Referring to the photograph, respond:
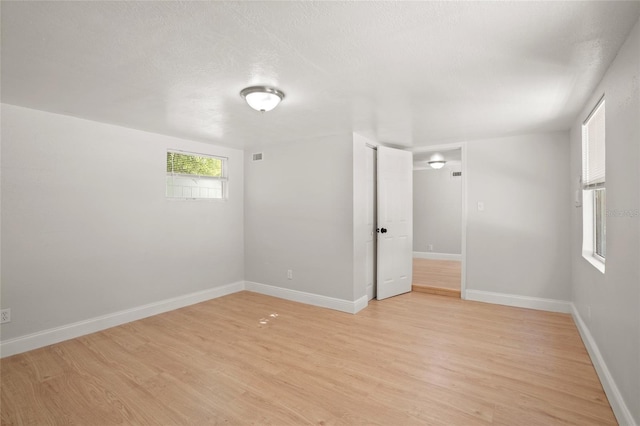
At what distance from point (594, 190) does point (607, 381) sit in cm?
178

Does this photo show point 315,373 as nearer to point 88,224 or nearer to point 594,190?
point 88,224

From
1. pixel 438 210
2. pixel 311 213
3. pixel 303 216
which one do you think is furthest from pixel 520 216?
pixel 438 210

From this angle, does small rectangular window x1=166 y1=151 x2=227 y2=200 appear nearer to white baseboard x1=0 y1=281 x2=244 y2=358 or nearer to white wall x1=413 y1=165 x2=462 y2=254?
white baseboard x1=0 y1=281 x2=244 y2=358

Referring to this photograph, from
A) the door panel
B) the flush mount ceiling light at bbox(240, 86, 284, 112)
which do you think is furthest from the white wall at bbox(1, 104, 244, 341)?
the door panel

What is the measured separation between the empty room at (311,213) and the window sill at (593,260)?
73mm

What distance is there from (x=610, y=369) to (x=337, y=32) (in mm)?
2801

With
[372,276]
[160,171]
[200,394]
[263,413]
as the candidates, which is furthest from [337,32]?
[372,276]

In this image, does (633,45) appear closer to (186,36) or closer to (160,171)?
(186,36)

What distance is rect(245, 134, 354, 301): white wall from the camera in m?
4.09

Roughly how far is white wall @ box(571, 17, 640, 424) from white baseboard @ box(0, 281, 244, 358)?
4.37 meters

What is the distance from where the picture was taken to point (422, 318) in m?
3.77

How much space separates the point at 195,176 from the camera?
451 centimetres

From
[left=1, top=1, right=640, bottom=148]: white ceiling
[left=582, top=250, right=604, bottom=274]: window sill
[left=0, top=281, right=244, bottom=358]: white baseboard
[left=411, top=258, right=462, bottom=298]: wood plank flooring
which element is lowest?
[left=0, top=281, right=244, bottom=358]: white baseboard

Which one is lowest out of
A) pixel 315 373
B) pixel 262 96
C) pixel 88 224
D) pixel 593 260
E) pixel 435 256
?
pixel 315 373
